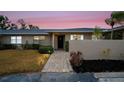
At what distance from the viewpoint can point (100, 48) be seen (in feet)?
46.8

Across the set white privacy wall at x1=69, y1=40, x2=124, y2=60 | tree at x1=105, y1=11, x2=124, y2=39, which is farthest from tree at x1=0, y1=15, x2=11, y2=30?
white privacy wall at x1=69, y1=40, x2=124, y2=60

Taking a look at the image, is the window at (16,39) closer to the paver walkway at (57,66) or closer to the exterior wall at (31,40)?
the exterior wall at (31,40)

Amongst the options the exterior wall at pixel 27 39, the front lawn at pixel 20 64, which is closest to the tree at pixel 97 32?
the exterior wall at pixel 27 39

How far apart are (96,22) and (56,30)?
200 inches

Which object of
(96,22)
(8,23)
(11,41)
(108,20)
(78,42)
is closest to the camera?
(78,42)

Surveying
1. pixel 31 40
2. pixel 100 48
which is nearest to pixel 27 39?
pixel 31 40

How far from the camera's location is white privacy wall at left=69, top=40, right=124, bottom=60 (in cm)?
1419

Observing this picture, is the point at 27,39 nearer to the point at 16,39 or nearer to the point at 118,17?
the point at 16,39

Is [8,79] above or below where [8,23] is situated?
below

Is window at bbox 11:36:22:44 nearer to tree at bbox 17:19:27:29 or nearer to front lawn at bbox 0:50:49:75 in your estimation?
front lawn at bbox 0:50:49:75
